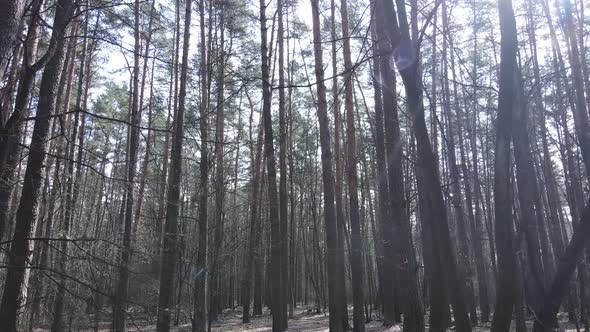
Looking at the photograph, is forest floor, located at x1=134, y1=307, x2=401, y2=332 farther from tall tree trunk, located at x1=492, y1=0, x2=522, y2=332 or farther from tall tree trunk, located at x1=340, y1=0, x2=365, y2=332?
tall tree trunk, located at x1=492, y1=0, x2=522, y2=332

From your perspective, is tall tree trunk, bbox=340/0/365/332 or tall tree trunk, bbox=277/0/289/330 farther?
tall tree trunk, bbox=277/0/289/330

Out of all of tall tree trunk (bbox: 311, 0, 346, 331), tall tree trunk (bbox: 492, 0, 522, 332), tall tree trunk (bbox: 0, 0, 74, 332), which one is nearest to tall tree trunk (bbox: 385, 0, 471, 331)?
tall tree trunk (bbox: 492, 0, 522, 332)

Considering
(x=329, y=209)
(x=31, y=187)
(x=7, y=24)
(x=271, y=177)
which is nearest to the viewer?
(x=7, y=24)

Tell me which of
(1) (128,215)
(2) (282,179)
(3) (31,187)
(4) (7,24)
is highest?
(2) (282,179)

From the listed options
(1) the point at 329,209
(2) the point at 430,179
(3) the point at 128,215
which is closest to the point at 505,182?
(2) the point at 430,179

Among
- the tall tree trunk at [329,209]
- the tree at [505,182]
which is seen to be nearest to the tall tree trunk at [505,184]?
the tree at [505,182]

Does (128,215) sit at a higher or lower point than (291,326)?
higher

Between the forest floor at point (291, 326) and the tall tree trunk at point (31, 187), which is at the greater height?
the tall tree trunk at point (31, 187)

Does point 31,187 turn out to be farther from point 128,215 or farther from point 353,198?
point 353,198

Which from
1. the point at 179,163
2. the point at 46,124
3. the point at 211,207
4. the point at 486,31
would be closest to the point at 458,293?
the point at 46,124

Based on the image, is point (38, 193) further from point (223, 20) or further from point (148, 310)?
point (223, 20)

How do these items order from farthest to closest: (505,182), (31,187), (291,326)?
(291,326), (31,187), (505,182)

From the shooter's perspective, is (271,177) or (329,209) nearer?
(329,209)

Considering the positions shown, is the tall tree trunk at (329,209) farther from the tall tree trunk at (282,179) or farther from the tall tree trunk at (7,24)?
the tall tree trunk at (7,24)
